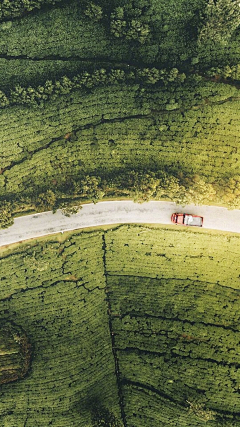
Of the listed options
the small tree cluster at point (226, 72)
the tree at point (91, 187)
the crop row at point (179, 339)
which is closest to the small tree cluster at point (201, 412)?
the crop row at point (179, 339)

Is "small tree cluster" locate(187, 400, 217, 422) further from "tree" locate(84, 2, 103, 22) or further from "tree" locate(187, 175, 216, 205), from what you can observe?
"tree" locate(84, 2, 103, 22)

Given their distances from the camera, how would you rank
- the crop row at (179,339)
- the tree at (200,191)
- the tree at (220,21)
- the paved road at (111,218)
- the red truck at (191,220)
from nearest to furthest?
the tree at (220,21) < the tree at (200,191) < the crop row at (179,339) < the red truck at (191,220) < the paved road at (111,218)

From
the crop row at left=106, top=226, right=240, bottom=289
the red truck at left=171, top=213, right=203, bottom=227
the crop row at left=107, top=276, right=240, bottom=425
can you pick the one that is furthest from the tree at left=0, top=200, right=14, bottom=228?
the red truck at left=171, top=213, right=203, bottom=227

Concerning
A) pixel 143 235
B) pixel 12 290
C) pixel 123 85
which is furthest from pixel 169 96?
pixel 12 290

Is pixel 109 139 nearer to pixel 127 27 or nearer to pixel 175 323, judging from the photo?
pixel 127 27

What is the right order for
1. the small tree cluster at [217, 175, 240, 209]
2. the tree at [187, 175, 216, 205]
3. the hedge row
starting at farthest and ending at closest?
the hedge row → the small tree cluster at [217, 175, 240, 209] → the tree at [187, 175, 216, 205]

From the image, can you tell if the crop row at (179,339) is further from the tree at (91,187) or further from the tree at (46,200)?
the tree at (46,200)

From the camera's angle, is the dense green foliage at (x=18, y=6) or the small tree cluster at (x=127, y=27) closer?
the small tree cluster at (x=127, y=27)
